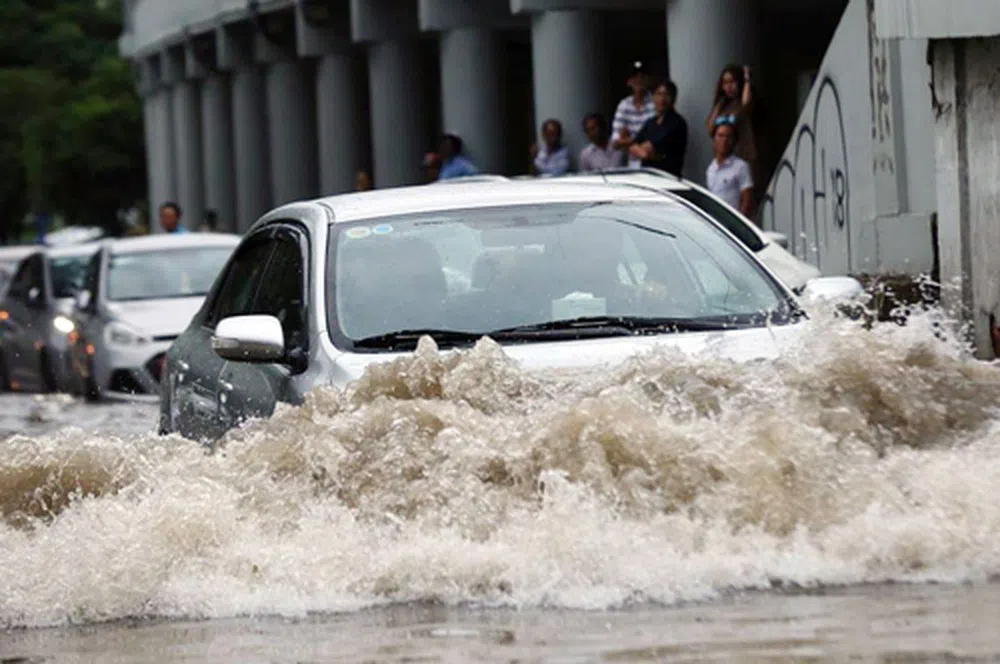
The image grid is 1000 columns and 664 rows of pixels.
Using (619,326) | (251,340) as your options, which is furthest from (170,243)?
(619,326)

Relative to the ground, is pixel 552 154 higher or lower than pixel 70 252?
higher

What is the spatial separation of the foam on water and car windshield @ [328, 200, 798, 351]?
45cm

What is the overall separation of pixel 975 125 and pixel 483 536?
27.5 ft

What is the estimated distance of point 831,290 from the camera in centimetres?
984

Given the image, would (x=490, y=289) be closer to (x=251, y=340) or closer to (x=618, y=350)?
(x=618, y=350)

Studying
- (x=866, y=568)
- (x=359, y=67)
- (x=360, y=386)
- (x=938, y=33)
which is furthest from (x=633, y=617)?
(x=359, y=67)

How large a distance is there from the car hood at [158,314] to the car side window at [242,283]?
11243 mm

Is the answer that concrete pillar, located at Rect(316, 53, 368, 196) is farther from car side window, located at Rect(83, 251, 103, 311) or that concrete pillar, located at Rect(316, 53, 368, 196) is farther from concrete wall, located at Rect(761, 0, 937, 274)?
concrete wall, located at Rect(761, 0, 937, 274)

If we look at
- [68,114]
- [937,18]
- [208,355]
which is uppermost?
[68,114]

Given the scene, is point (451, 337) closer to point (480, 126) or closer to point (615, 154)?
point (615, 154)

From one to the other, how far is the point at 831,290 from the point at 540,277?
1059 mm

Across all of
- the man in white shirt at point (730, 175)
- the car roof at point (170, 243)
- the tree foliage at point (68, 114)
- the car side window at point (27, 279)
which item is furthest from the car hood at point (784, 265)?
the tree foliage at point (68, 114)

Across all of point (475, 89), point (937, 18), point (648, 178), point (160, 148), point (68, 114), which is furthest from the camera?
point (68, 114)

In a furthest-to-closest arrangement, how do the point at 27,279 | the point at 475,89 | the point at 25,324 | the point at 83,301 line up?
the point at 475,89 < the point at 27,279 < the point at 25,324 < the point at 83,301
